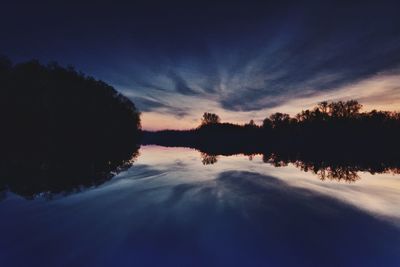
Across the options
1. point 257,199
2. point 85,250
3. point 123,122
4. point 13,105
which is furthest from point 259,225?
point 123,122

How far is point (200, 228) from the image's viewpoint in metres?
9.17

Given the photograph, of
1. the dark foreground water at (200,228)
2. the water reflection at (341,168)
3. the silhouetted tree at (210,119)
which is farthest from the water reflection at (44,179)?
the silhouetted tree at (210,119)

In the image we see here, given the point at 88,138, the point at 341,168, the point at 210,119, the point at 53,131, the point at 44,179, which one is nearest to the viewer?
the point at 44,179

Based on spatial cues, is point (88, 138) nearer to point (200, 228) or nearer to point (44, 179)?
point (44, 179)

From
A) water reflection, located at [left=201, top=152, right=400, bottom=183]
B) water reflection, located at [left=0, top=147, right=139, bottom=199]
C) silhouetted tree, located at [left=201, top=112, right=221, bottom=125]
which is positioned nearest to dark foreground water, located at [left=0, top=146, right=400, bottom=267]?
water reflection, located at [left=0, top=147, right=139, bottom=199]

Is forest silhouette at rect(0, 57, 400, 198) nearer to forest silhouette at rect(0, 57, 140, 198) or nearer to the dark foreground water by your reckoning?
forest silhouette at rect(0, 57, 140, 198)

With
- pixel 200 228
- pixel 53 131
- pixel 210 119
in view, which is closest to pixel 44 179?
pixel 200 228

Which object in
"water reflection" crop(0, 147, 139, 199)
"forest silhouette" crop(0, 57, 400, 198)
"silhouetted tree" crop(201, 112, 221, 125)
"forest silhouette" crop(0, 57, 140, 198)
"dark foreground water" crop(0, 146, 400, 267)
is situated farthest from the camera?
"silhouetted tree" crop(201, 112, 221, 125)

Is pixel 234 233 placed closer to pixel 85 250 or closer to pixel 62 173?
pixel 85 250

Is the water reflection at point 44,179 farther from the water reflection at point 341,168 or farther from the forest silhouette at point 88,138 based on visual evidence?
the water reflection at point 341,168

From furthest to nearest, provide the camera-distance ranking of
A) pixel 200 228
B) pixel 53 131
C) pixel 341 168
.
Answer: pixel 53 131
pixel 341 168
pixel 200 228

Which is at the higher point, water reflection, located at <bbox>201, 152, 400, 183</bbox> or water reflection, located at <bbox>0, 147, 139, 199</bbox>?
water reflection, located at <bbox>201, 152, 400, 183</bbox>

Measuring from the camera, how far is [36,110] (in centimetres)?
5644

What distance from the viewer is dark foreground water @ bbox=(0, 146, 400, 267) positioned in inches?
279
